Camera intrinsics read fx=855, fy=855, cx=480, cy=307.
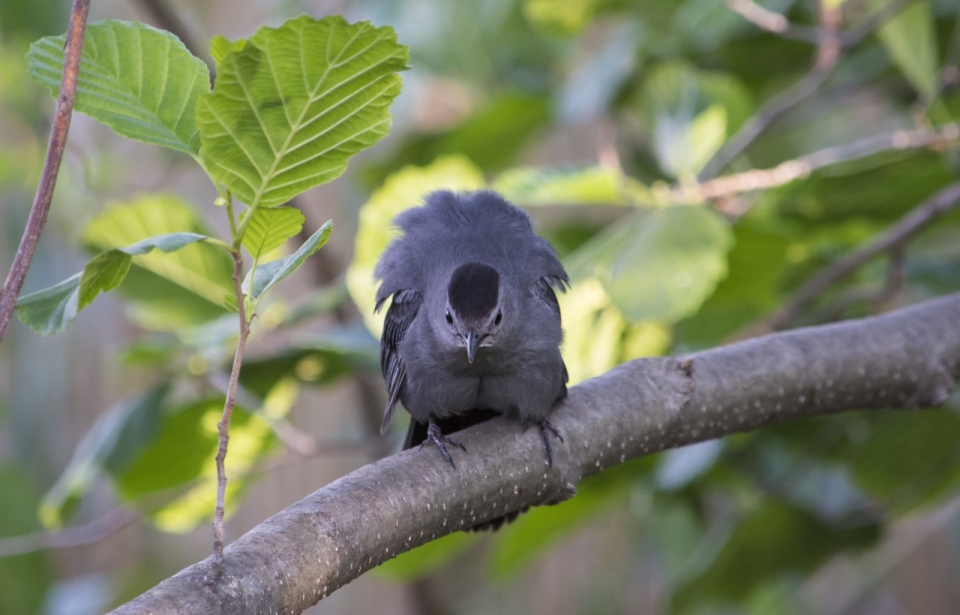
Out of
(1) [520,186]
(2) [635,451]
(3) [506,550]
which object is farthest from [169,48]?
(3) [506,550]

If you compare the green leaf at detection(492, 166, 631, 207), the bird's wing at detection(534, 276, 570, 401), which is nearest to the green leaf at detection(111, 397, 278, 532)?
the bird's wing at detection(534, 276, 570, 401)

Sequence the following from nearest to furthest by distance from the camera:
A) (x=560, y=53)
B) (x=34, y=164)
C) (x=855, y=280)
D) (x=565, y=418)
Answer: (x=565, y=418) < (x=855, y=280) < (x=560, y=53) < (x=34, y=164)

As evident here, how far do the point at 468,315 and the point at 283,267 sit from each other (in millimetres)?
1161

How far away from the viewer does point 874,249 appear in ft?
9.54

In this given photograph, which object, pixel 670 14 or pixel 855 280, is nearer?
pixel 855 280

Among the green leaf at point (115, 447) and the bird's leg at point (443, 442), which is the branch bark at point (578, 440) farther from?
the green leaf at point (115, 447)

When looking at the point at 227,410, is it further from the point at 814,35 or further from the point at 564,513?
the point at 814,35

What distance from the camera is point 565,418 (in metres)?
2.15

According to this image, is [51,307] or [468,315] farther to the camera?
[468,315]

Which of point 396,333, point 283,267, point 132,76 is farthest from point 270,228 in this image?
point 396,333

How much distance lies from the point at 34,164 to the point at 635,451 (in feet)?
15.2

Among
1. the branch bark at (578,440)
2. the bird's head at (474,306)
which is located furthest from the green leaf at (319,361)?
the branch bark at (578,440)

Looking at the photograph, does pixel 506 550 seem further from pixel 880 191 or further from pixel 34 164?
pixel 34 164

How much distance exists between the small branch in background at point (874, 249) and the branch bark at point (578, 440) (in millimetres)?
372
